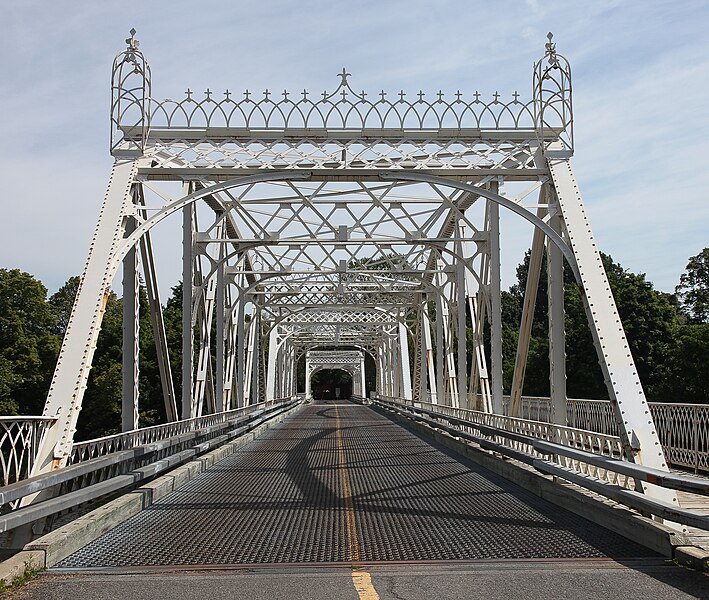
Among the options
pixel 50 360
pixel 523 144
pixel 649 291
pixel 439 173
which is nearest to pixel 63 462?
pixel 439 173

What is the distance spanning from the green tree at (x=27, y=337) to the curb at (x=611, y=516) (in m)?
43.6

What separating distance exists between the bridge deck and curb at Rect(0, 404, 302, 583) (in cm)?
12

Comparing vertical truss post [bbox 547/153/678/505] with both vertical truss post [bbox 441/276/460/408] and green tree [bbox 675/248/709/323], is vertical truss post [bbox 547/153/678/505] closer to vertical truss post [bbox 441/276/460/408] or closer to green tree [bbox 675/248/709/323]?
vertical truss post [bbox 441/276/460/408]

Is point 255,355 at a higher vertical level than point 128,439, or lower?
higher

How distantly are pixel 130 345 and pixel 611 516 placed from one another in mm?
10601

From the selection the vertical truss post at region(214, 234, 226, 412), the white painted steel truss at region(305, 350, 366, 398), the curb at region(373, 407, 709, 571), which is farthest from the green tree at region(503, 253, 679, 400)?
the white painted steel truss at region(305, 350, 366, 398)

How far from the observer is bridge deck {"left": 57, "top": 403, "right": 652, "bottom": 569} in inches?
307

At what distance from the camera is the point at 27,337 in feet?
182

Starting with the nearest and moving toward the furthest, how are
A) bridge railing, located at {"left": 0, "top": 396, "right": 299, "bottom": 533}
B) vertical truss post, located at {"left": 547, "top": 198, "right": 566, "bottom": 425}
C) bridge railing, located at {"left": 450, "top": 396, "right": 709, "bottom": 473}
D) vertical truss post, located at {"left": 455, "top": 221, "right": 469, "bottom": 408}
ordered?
1. bridge railing, located at {"left": 0, "top": 396, "right": 299, "bottom": 533}
2. bridge railing, located at {"left": 450, "top": 396, "right": 709, "bottom": 473}
3. vertical truss post, located at {"left": 547, "top": 198, "right": 566, "bottom": 425}
4. vertical truss post, located at {"left": 455, "top": 221, "right": 469, "bottom": 408}

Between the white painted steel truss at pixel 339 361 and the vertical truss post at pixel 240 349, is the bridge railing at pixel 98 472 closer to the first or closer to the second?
the vertical truss post at pixel 240 349

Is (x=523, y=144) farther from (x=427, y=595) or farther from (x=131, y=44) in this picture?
(x=427, y=595)

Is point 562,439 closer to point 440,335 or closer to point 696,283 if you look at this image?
point 440,335

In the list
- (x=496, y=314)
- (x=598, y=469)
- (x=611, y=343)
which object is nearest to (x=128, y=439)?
(x=598, y=469)

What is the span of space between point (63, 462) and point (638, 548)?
6854 mm
